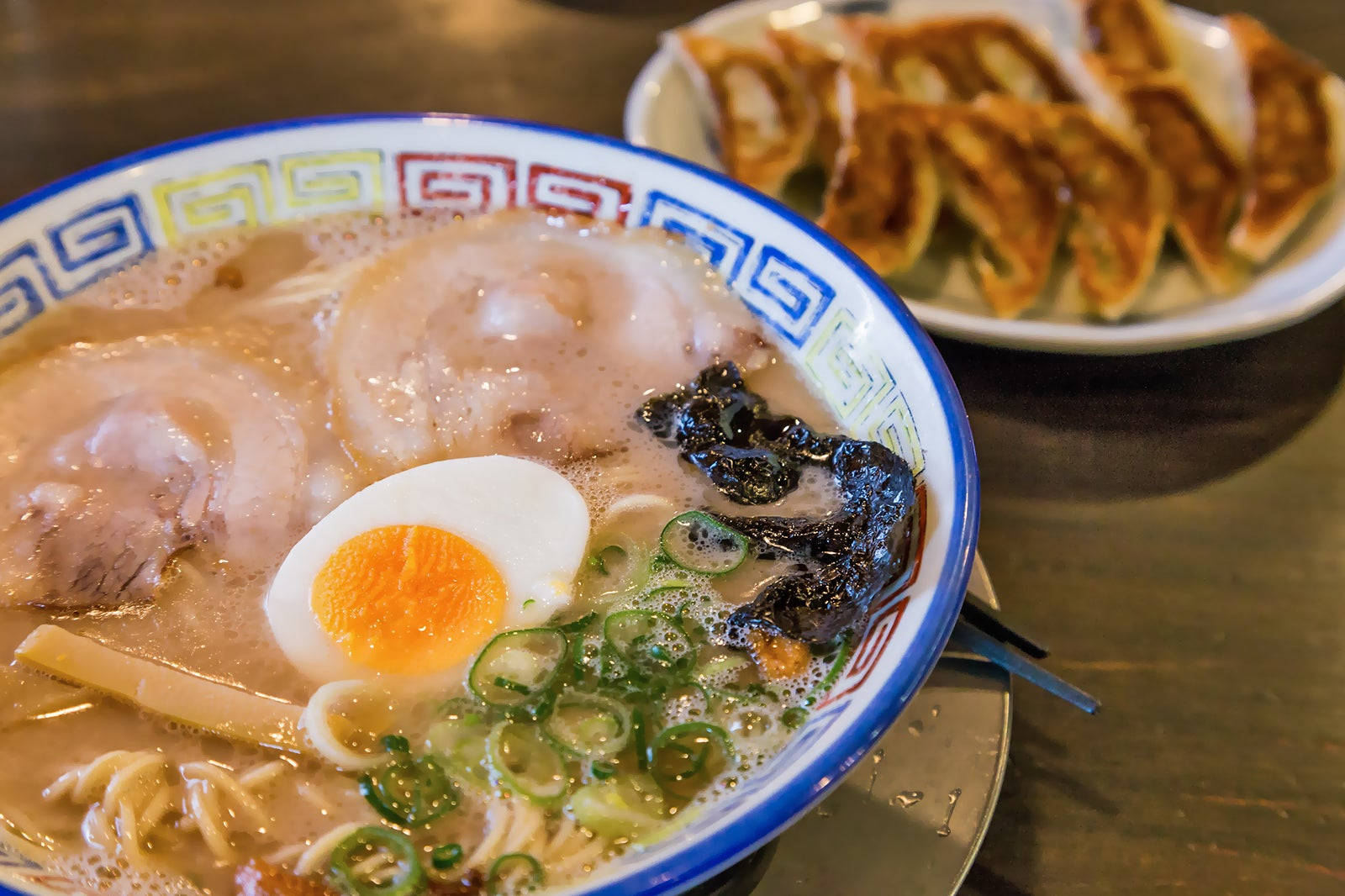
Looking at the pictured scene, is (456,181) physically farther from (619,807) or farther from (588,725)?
(619,807)

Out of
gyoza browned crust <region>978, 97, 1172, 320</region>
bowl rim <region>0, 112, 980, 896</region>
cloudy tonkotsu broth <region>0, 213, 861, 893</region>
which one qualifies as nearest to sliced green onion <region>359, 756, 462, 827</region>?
cloudy tonkotsu broth <region>0, 213, 861, 893</region>

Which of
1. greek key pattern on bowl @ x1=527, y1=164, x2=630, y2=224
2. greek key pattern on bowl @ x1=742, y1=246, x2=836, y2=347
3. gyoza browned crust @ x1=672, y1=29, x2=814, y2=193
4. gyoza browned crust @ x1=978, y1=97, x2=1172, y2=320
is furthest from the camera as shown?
gyoza browned crust @ x1=672, y1=29, x2=814, y2=193

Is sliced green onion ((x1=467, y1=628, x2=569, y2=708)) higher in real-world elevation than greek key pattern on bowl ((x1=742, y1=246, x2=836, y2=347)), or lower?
lower

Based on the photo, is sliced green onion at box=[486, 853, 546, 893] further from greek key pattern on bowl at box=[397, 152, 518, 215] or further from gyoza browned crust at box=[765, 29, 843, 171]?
gyoza browned crust at box=[765, 29, 843, 171]

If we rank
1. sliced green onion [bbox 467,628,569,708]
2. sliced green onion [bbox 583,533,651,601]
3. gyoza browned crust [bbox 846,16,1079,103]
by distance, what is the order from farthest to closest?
gyoza browned crust [bbox 846,16,1079,103]
sliced green onion [bbox 583,533,651,601]
sliced green onion [bbox 467,628,569,708]

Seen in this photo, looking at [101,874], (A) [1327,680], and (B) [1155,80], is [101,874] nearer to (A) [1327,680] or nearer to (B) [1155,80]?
(A) [1327,680]

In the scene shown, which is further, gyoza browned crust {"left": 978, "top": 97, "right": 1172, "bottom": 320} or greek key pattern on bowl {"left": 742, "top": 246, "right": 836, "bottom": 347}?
gyoza browned crust {"left": 978, "top": 97, "right": 1172, "bottom": 320}
